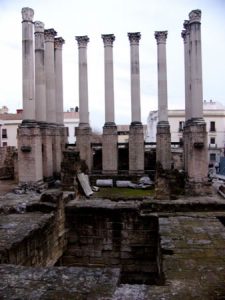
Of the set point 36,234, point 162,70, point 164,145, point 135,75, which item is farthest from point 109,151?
point 36,234

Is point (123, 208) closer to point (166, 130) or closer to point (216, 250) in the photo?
point (216, 250)

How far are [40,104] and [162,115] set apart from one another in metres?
7.79

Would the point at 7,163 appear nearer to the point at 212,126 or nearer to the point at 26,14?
the point at 26,14

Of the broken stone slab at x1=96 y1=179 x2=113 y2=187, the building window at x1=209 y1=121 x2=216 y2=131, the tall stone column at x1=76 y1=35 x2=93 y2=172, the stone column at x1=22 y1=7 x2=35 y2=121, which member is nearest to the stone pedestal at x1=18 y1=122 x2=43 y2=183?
the stone column at x1=22 y1=7 x2=35 y2=121

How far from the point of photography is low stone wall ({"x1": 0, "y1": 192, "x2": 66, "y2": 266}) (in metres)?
6.09

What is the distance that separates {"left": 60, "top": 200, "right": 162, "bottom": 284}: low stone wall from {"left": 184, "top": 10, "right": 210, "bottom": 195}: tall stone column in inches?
378

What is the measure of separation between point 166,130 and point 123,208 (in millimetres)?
14504

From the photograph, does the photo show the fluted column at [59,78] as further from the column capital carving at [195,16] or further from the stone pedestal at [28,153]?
the column capital carving at [195,16]

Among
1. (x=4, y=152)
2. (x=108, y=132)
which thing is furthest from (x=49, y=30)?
(x=4, y=152)

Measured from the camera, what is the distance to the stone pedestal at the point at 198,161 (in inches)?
717

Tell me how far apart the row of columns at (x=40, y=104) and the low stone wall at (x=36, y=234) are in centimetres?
881

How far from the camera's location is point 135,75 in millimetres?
23703

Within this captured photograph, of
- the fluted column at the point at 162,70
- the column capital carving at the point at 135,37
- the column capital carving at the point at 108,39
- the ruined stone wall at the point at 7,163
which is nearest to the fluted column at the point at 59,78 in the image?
the column capital carving at the point at 108,39

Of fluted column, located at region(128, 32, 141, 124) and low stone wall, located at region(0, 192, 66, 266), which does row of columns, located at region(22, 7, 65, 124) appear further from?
low stone wall, located at region(0, 192, 66, 266)
